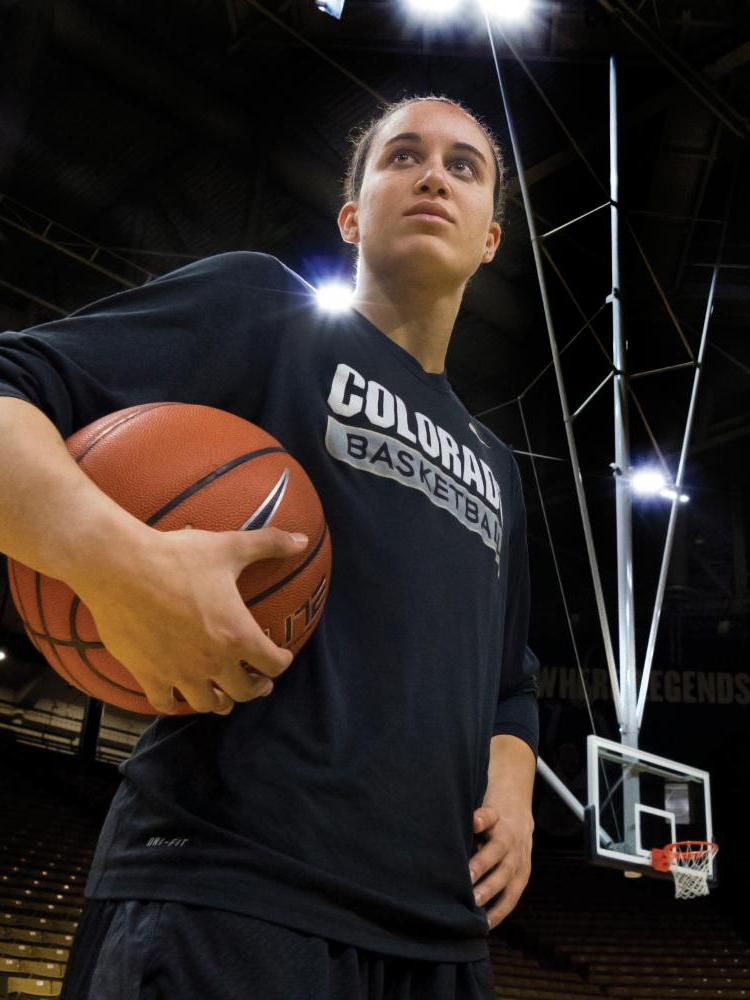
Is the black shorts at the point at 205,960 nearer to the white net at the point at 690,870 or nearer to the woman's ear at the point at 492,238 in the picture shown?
the woman's ear at the point at 492,238

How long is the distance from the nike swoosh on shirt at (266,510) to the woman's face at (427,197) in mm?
485

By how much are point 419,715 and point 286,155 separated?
6.75 metres

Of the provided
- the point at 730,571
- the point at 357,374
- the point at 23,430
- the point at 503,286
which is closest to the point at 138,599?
the point at 23,430

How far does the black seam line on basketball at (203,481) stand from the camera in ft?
2.53

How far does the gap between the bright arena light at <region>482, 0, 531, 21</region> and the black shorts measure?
5513 millimetres

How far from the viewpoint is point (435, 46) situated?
628 centimetres

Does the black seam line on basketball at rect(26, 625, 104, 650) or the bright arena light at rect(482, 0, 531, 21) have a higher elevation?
the bright arena light at rect(482, 0, 531, 21)

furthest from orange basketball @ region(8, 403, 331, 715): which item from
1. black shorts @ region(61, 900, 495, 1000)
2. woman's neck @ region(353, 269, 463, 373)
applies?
woman's neck @ region(353, 269, 463, 373)

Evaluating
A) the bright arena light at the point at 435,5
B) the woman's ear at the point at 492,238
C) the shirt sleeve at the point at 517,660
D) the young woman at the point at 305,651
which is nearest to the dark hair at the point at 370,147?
the woman's ear at the point at 492,238

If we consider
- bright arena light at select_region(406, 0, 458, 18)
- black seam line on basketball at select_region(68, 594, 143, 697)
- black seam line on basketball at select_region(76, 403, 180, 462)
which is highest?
bright arena light at select_region(406, 0, 458, 18)

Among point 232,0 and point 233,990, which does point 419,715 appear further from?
point 232,0

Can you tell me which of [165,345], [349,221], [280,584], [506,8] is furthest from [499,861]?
[506,8]

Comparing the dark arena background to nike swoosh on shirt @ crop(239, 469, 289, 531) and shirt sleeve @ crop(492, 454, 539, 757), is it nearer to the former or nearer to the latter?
shirt sleeve @ crop(492, 454, 539, 757)

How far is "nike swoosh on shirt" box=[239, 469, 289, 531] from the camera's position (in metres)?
0.80
